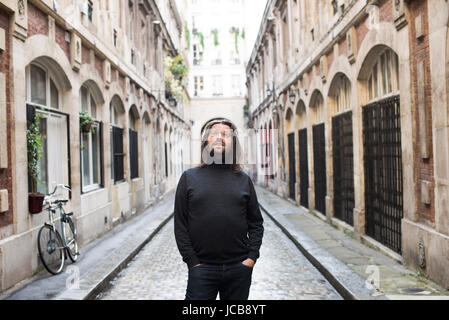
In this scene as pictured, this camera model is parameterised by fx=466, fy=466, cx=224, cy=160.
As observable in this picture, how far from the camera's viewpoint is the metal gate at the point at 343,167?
10.5 metres

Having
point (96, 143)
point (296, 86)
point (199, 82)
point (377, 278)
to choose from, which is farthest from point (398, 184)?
point (199, 82)

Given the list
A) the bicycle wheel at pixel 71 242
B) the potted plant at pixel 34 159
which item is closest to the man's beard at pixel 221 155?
the potted plant at pixel 34 159

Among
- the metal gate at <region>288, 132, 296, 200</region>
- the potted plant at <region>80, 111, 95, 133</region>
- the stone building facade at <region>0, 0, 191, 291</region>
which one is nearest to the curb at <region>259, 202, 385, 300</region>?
the stone building facade at <region>0, 0, 191, 291</region>

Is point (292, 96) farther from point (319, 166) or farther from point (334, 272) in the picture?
point (334, 272)

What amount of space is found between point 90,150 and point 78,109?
182cm

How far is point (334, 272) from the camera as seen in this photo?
22.2 ft

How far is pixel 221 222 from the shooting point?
120 inches

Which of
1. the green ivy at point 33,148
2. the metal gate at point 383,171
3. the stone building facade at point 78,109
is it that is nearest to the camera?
the stone building facade at point 78,109

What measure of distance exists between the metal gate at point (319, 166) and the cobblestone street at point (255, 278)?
3.83 metres

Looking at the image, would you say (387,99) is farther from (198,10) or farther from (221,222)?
(198,10)

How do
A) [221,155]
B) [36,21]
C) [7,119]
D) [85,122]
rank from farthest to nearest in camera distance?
[85,122] < [36,21] < [7,119] < [221,155]

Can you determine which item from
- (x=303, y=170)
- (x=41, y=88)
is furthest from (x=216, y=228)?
(x=303, y=170)

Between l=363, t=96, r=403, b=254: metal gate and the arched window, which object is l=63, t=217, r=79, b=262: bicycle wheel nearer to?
the arched window

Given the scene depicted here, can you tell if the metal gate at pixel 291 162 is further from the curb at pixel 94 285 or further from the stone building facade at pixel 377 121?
Answer: the curb at pixel 94 285
